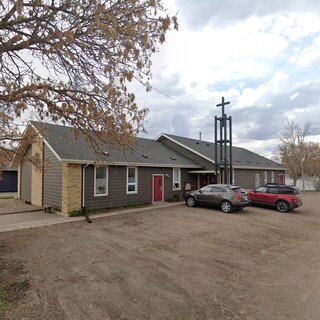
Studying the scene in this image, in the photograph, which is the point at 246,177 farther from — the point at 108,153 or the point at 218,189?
the point at 108,153

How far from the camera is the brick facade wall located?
1364 cm

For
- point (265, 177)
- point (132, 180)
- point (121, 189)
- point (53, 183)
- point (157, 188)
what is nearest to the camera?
point (53, 183)

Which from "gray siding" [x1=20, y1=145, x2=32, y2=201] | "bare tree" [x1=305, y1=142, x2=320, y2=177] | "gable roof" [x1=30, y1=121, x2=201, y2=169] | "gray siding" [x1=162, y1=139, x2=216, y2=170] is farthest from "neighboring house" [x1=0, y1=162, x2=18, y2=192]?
"bare tree" [x1=305, y1=142, x2=320, y2=177]

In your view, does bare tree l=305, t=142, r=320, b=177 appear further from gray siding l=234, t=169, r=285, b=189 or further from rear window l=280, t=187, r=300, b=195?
rear window l=280, t=187, r=300, b=195

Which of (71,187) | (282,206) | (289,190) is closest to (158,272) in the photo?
(71,187)

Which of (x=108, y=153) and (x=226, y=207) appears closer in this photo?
(x=226, y=207)

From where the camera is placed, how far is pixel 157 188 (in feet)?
61.3

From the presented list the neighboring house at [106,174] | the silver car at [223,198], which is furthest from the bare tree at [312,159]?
the silver car at [223,198]

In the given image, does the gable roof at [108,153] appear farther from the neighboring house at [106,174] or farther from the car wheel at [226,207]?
the car wheel at [226,207]

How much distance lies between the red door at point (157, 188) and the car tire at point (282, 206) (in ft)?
24.5

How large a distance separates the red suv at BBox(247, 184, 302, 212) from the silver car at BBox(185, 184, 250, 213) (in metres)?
2.06

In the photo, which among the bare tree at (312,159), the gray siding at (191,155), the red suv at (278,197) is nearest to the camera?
the red suv at (278,197)

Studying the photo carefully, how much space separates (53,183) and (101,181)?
106 inches

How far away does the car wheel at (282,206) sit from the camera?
53.2ft
